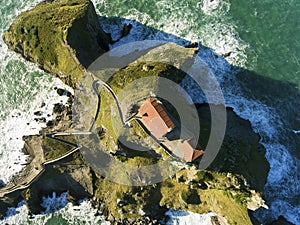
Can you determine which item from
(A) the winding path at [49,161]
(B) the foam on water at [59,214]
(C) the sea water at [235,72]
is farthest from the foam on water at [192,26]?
(B) the foam on water at [59,214]

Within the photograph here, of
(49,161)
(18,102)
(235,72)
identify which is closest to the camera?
(49,161)

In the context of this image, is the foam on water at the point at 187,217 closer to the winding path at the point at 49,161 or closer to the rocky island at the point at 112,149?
the rocky island at the point at 112,149

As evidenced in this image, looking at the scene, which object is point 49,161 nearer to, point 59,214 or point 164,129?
point 59,214

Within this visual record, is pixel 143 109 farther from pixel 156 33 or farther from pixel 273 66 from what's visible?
pixel 273 66

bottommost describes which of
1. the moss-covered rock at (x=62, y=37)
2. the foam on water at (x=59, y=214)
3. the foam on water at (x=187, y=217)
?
the foam on water at (x=59, y=214)

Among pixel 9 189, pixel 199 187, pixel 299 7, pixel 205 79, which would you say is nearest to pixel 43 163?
pixel 9 189

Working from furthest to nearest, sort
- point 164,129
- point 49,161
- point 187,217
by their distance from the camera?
point 49,161 → point 187,217 → point 164,129

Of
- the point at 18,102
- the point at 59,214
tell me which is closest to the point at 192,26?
the point at 18,102
